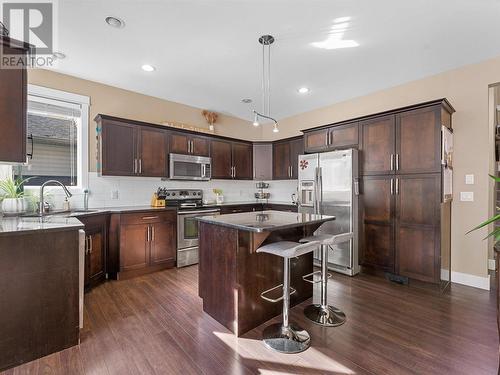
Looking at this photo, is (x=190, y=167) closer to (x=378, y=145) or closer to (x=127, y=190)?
(x=127, y=190)

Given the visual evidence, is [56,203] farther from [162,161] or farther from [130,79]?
[130,79]

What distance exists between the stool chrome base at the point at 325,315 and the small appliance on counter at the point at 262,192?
11.7ft

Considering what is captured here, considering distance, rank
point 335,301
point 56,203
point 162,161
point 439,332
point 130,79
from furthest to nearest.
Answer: point 162,161 < point 130,79 < point 56,203 < point 335,301 < point 439,332

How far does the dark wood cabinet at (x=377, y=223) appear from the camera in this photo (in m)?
3.45

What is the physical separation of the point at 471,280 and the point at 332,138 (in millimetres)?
2658

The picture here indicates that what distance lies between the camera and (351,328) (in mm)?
2248

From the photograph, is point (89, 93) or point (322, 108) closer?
point (89, 93)

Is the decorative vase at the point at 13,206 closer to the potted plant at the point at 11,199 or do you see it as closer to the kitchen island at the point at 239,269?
the potted plant at the point at 11,199

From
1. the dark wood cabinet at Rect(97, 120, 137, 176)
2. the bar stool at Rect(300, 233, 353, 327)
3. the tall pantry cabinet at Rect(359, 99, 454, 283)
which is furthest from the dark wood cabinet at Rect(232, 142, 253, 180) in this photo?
the bar stool at Rect(300, 233, 353, 327)

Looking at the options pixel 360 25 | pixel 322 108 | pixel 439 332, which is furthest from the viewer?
pixel 322 108

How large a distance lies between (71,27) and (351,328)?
4.00m

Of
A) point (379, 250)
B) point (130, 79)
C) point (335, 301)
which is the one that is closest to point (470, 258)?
point (379, 250)

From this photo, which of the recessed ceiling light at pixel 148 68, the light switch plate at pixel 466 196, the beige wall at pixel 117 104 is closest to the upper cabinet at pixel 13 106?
the recessed ceiling light at pixel 148 68

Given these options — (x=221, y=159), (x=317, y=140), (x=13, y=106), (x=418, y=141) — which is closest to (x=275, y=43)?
(x=317, y=140)
